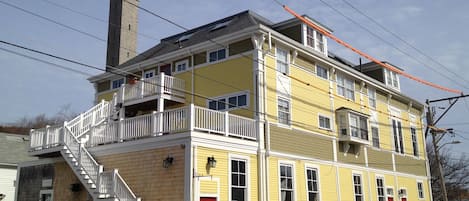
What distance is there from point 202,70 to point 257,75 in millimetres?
3284

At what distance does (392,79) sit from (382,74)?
1.20 m

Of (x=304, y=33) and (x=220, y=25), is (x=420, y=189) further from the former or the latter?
(x=220, y=25)

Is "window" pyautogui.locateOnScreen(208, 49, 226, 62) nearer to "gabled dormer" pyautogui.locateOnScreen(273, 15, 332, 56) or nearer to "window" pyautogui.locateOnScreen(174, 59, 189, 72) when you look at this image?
"window" pyautogui.locateOnScreen(174, 59, 189, 72)

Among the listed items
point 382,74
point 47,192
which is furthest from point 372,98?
point 47,192

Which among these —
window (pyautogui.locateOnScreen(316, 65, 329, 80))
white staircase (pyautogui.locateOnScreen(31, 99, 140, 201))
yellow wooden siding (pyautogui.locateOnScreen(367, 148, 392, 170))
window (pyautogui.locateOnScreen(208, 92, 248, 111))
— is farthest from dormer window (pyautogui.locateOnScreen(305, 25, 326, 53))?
white staircase (pyautogui.locateOnScreen(31, 99, 140, 201))

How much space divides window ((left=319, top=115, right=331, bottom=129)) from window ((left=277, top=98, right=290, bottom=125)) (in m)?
2.71

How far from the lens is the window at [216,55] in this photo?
20.0 m

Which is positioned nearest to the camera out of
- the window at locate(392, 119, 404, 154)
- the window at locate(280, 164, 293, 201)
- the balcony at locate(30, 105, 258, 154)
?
the balcony at locate(30, 105, 258, 154)

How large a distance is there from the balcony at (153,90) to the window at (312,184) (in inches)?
261

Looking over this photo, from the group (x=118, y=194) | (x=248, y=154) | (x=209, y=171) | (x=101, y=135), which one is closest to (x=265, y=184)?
(x=248, y=154)

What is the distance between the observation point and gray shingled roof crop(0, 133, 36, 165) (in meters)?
33.1

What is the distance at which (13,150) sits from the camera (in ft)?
113

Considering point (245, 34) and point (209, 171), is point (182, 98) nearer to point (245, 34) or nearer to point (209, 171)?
point (245, 34)

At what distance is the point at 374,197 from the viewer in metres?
23.9
